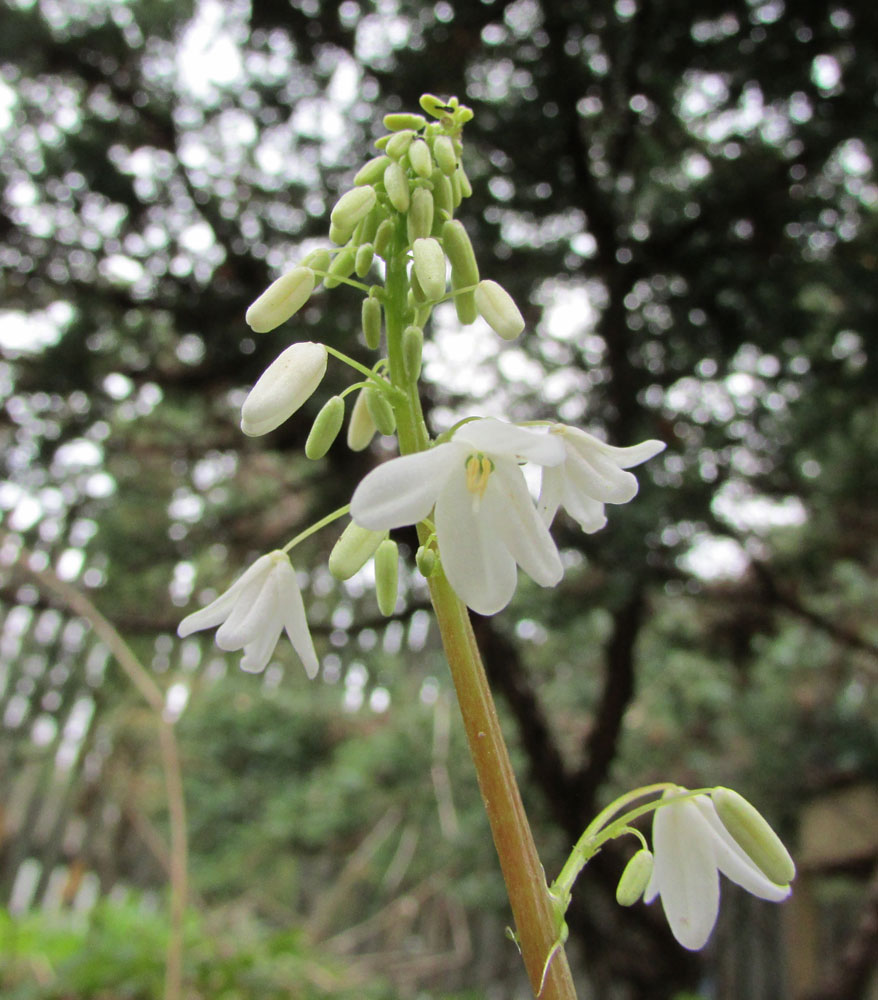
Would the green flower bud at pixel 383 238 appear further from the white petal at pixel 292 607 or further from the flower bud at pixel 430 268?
the white petal at pixel 292 607

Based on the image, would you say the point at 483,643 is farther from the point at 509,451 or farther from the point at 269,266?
the point at 509,451

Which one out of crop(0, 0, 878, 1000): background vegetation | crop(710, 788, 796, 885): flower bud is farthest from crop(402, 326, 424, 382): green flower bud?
crop(0, 0, 878, 1000): background vegetation

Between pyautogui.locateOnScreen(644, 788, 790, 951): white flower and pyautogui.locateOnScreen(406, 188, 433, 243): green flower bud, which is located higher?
pyautogui.locateOnScreen(406, 188, 433, 243): green flower bud

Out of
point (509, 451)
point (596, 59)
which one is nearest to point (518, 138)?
point (596, 59)

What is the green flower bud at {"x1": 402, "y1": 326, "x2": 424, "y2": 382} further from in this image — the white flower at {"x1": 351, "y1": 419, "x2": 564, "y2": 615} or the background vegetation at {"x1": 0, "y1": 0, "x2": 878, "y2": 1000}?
the background vegetation at {"x1": 0, "y1": 0, "x2": 878, "y2": 1000}

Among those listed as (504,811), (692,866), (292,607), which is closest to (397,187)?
(292,607)

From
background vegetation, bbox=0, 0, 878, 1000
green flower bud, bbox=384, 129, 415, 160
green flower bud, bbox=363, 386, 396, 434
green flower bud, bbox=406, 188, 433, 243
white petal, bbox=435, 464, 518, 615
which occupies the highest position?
background vegetation, bbox=0, 0, 878, 1000
